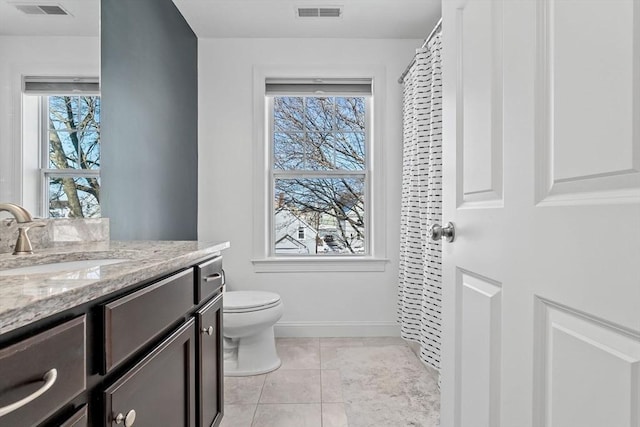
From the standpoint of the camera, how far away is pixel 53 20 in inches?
55.7

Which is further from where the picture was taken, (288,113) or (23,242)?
(288,113)

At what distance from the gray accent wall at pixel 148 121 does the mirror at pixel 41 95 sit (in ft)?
0.35

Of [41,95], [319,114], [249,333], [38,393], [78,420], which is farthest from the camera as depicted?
[319,114]

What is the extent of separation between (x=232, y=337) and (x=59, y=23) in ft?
5.86

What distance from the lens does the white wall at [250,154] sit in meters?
2.95

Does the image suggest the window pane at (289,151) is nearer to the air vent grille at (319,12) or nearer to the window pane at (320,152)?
the window pane at (320,152)

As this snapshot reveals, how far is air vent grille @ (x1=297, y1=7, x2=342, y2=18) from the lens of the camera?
253 cm

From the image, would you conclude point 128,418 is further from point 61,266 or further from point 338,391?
point 338,391

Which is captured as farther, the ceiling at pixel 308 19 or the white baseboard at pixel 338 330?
the white baseboard at pixel 338 330

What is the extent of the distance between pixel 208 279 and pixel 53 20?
45.5 inches

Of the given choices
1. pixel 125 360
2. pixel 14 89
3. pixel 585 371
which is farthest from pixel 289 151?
pixel 585 371

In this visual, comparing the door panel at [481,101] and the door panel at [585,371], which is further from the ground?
the door panel at [481,101]

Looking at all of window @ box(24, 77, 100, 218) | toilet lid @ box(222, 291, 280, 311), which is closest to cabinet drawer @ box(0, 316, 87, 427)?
window @ box(24, 77, 100, 218)

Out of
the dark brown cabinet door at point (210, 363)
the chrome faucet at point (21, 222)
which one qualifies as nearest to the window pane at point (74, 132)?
the chrome faucet at point (21, 222)
